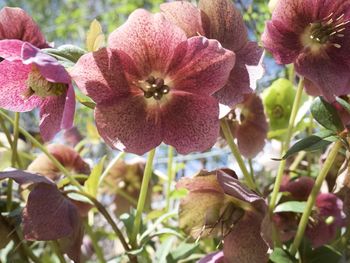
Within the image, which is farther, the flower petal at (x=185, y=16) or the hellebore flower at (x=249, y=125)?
the hellebore flower at (x=249, y=125)

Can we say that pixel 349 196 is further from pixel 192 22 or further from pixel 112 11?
pixel 112 11

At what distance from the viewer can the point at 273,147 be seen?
105 centimetres

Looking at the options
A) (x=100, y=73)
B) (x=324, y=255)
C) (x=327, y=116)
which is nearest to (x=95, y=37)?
(x=100, y=73)

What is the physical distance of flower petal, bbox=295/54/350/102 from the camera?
61 cm

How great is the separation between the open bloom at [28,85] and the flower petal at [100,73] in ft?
0.05

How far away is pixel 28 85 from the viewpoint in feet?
2.02

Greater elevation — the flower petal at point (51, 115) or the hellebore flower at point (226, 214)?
the flower petal at point (51, 115)

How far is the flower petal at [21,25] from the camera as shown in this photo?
669mm

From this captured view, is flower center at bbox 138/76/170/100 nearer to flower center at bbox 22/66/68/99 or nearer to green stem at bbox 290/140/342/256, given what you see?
flower center at bbox 22/66/68/99

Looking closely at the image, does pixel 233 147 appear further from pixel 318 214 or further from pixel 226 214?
pixel 318 214

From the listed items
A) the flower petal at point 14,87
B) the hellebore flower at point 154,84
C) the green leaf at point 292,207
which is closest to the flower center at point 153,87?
the hellebore flower at point 154,84

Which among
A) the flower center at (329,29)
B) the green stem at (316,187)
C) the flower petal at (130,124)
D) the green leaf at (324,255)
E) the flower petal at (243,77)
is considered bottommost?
the green leaf at (324,255)

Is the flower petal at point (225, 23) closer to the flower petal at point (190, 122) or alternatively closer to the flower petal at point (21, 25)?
the flower petal at point (190, 122)

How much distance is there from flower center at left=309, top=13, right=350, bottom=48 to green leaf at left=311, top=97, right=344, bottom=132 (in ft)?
0.23
